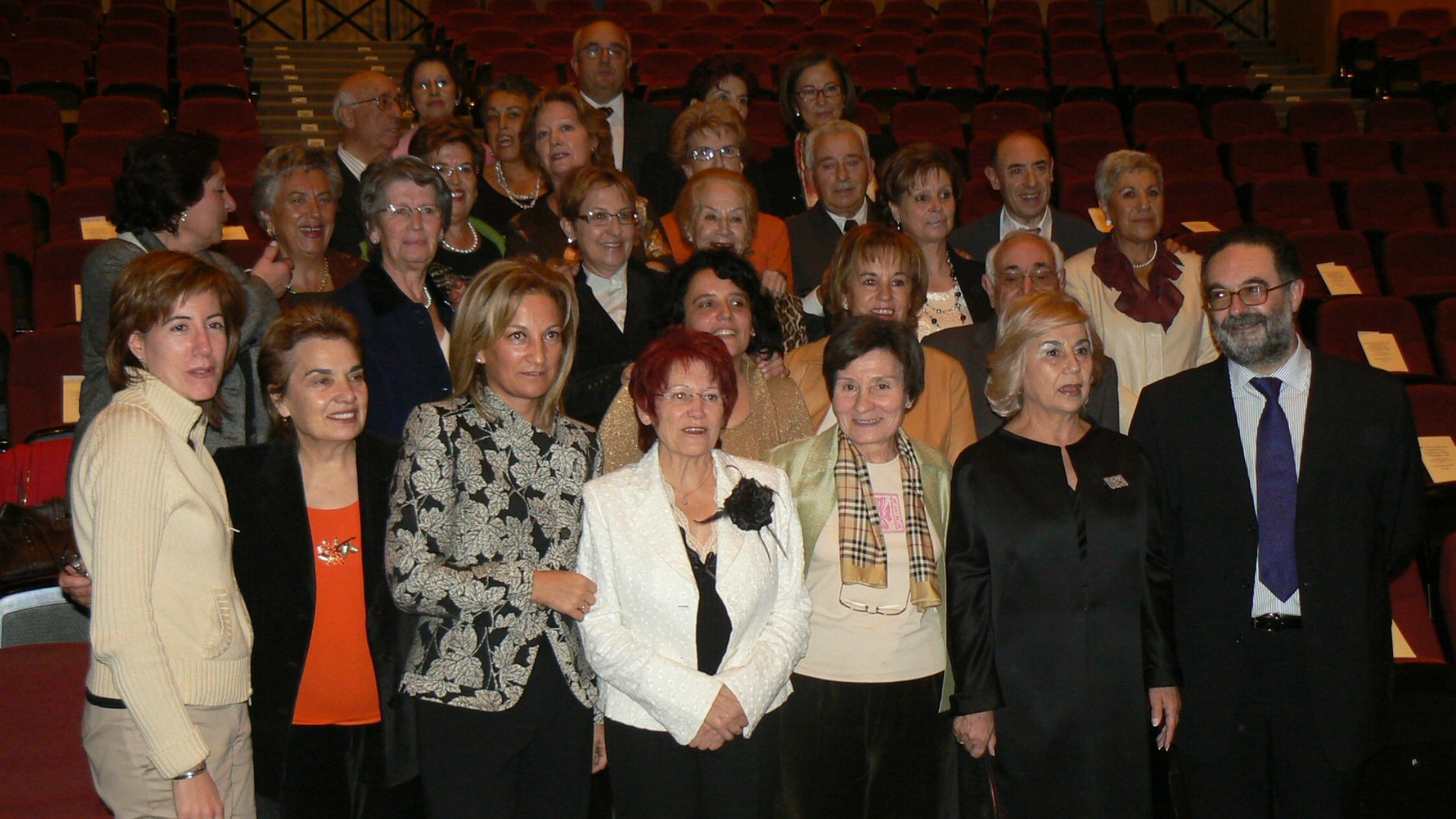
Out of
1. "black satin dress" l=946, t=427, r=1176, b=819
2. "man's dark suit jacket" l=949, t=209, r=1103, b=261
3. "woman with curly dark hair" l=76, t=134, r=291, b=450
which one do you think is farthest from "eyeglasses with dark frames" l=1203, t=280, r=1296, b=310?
"woman with curly dark hair" l=76, t=134, r=291, b=450

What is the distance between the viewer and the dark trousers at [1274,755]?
2.78 metres

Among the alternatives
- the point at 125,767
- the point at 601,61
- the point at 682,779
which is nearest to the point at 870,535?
the point at 682,779

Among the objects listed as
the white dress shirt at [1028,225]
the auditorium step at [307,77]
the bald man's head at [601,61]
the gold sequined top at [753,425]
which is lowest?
the gold sequined top at [753,425]

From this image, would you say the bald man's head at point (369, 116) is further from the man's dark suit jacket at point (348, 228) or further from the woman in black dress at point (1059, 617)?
the woman in black dress at point (1059, 617)

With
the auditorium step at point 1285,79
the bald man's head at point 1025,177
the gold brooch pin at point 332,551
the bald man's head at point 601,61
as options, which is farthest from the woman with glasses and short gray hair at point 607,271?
the auditorium step at point 1285,79

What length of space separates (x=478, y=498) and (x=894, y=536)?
946mm

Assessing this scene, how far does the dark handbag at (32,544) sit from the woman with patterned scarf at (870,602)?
181cm

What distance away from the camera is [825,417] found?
3279mm

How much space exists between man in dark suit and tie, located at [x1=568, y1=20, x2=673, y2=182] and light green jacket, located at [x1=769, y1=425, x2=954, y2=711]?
2.53 metres

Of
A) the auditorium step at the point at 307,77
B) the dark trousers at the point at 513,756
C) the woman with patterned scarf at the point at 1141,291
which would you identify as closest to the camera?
the dark trousers at the point at 513,756

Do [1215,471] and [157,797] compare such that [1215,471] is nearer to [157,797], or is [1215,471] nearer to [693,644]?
[693,644]

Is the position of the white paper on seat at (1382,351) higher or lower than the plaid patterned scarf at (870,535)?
higher

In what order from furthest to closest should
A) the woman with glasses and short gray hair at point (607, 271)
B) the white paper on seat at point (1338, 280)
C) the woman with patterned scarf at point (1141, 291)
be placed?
the white paper on seat at point (1338, 280), the woman with patterned scarf at point (1141, 291), the woman with glasses and short gray hair at point (607, 271)

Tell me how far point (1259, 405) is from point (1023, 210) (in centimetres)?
165
